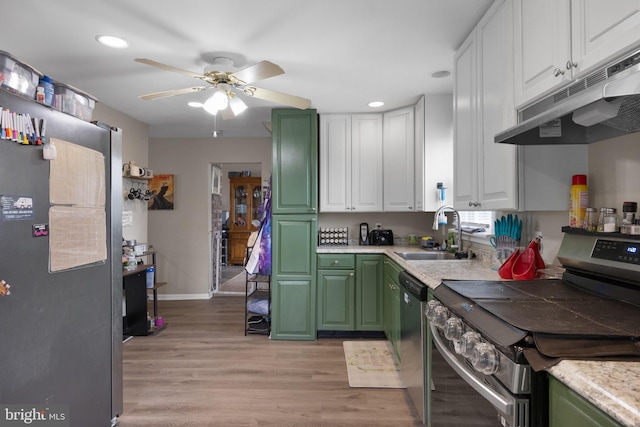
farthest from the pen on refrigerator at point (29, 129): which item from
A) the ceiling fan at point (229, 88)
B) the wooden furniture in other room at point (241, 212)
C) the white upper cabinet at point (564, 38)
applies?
the wooden furniture in other room at point (241, 212)

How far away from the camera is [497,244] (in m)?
2.31

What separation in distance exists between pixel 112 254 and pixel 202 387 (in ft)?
4.10

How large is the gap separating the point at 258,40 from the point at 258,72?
31cm

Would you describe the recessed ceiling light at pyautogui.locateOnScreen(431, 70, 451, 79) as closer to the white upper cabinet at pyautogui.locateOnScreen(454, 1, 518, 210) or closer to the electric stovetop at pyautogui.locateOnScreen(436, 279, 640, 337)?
the white upper cabinet at pyautogui.locateOnScreen(454, 1, 518, 210)

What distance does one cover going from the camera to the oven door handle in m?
0.96

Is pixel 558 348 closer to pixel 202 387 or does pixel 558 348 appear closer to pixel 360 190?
pixel 202 387

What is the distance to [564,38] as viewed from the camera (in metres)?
1.32

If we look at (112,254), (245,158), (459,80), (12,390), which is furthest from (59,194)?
(245,158)

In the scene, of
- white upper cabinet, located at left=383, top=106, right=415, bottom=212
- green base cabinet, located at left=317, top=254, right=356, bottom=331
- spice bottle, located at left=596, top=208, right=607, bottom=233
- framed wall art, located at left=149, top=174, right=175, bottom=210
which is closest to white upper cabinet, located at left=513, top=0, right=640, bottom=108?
spice bottle, located at left=596, top=208, right=607, bottom=233

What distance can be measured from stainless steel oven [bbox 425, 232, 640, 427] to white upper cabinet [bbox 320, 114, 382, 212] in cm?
225

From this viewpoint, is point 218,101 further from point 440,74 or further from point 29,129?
point 440,74

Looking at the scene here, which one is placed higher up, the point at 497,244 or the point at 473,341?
the point at 497,244

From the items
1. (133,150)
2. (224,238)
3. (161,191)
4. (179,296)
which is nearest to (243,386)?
(179,296)

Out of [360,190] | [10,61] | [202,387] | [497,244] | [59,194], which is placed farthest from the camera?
[360,190]
